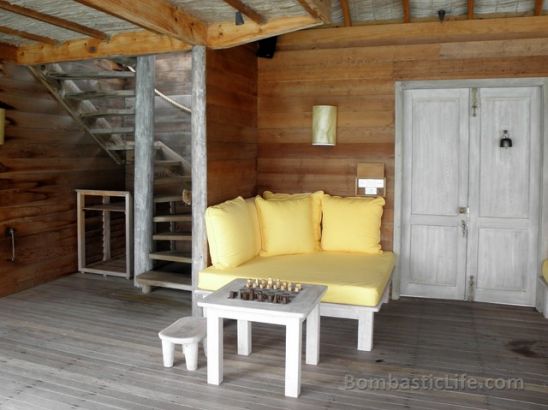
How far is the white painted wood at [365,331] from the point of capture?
3.62m

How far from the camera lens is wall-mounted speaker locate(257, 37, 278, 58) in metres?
5.02

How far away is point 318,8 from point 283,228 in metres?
1.81

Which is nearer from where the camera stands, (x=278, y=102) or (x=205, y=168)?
(x=205, y=168)

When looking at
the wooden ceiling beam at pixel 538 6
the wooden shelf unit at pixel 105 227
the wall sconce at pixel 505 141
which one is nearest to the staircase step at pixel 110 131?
the wooden shelf unit at pixel 105 227

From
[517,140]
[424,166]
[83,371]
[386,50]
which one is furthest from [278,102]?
[83,371]

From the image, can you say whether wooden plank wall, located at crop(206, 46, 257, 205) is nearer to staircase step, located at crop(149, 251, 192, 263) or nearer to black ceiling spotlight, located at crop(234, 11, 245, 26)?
black ceiling spotlight, located at crop(234, 11, 245, 26)

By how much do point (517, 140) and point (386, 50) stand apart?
1.41 metres

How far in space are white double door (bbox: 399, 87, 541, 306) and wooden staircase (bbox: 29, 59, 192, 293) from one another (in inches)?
84.9

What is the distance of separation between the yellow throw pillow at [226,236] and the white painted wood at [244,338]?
0.62 metres

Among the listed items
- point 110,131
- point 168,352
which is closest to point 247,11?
point 168,352

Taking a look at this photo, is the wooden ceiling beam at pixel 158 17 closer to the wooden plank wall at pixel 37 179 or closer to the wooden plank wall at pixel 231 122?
the wooden plank wall at pixel 231 122

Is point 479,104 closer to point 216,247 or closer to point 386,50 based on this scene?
point 386,50

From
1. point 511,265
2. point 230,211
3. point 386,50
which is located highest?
point 386,50

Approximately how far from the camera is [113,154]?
6.37 meters
